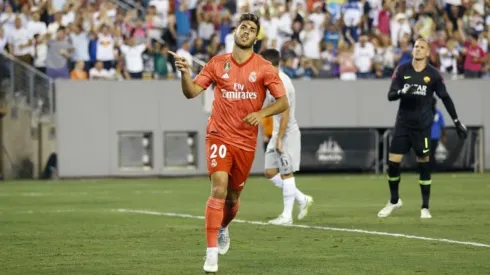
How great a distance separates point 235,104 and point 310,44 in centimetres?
2063

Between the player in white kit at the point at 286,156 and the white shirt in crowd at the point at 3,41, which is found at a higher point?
the white shirt in crowd at the point at 3,41

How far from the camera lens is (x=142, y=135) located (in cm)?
3039

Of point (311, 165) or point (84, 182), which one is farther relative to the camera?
point (311, 165)

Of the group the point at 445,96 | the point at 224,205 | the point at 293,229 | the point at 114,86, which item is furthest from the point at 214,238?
the point at 114,86

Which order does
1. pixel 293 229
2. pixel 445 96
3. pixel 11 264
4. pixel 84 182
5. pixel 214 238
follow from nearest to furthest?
pixel 214 238 → pixel 11 264 → pixel 293 229 → pixel 445 96 → pixel 84 182

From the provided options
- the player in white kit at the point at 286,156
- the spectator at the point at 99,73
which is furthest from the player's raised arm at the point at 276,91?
the spectator at the point at 99,73

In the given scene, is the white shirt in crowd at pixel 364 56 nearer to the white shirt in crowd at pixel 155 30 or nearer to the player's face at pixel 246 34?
the white shirt in crowd at pixel 155 30

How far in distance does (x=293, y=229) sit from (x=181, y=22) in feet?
54.2

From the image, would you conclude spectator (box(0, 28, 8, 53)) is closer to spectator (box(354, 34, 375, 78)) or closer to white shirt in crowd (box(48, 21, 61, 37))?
white shirt in crowd (box(48, 21, 61, 37))

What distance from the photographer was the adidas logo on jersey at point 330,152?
30.8 meters

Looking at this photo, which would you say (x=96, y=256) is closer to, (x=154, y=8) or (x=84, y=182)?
(x=84, y=182)

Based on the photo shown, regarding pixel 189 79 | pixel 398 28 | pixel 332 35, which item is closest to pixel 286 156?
pixel 189 79

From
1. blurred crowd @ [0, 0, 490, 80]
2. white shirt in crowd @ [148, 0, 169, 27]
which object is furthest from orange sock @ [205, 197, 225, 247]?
white shirt in crowd @ [148, 0, 169, 27]

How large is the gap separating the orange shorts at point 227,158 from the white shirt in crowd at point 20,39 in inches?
736
